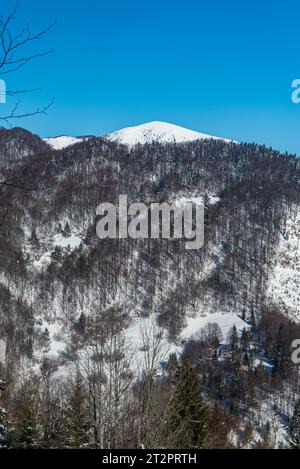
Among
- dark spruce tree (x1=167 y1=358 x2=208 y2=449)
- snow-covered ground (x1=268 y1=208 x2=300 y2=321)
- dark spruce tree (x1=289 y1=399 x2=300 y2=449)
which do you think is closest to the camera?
dark spruce tree (x1=167 y1=358 x2=208 y2=449)

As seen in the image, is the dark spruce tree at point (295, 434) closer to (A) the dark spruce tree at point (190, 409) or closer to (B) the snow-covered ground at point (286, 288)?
(A) the dark spruce tree at point (190, 409)

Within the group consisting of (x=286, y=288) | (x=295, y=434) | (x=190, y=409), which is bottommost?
(x=295, y=434)

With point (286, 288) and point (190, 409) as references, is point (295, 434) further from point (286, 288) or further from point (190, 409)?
point (286, 288)

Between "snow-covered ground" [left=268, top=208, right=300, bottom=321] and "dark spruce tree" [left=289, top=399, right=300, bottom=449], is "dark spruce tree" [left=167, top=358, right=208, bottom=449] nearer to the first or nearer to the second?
"dark spruce tree" [left=289, top=399, right=300, bottom=449]

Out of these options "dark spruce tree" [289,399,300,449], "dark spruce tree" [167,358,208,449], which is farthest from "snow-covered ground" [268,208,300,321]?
"dark spruce tree" [167,358,208,449]

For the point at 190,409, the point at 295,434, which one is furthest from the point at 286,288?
the point at 190,409

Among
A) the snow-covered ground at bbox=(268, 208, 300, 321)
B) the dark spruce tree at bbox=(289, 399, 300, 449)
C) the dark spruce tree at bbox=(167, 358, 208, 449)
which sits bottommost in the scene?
the dark spruce tree at bbox=(289, 399, 300, 449)

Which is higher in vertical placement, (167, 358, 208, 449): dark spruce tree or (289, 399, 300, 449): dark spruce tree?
(167, 358, 208, 449): dark spruce tree

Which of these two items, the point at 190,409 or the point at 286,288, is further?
the point at 286,288

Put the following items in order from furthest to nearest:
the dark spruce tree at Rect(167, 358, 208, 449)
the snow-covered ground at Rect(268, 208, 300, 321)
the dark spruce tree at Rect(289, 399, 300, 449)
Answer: the snow-covered ground at Rect(268, 208, 300, 321) → the dark spruce tree at Rect(289, 399, 300, 449) → the dark spruce tree at Rect(167, 358, 208, 449)

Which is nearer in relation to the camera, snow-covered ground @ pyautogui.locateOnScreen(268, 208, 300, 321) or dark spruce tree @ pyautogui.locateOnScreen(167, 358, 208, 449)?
dark spruce tree @ pyautogui.locateOnScreen(167, 358, 208, 449)
